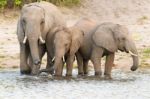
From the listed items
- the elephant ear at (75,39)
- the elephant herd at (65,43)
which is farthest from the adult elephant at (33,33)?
the elephant ear at (75,39)

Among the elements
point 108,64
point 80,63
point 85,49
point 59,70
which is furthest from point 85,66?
point 59,70

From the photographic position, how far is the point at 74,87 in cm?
1568

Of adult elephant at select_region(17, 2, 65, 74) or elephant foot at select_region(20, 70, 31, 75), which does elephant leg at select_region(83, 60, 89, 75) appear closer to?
adult elephant at select_region(17, 2, 65, 74)

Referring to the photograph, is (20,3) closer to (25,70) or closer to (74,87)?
(25,70)

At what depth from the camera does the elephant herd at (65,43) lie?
658 inches

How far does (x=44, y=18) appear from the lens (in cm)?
1716

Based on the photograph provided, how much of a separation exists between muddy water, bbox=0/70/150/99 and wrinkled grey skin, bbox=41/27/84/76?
1.13 feet

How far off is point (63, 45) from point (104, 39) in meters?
0.91

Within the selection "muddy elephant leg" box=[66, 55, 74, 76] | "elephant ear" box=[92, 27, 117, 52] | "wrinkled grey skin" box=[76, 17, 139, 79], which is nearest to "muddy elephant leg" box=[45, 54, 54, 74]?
"muddy elephant leg" box=[66, 55, 74, 76]

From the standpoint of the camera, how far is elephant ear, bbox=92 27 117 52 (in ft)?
55.2

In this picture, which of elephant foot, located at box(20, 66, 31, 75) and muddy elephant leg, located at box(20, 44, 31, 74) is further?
elephant foot, located at box(20, 66, 31, 75)

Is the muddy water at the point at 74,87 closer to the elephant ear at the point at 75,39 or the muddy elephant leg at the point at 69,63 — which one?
the muddy elephant leg at the point at 69,63

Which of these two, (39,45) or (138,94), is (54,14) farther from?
(138,94)

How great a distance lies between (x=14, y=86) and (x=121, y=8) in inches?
404
